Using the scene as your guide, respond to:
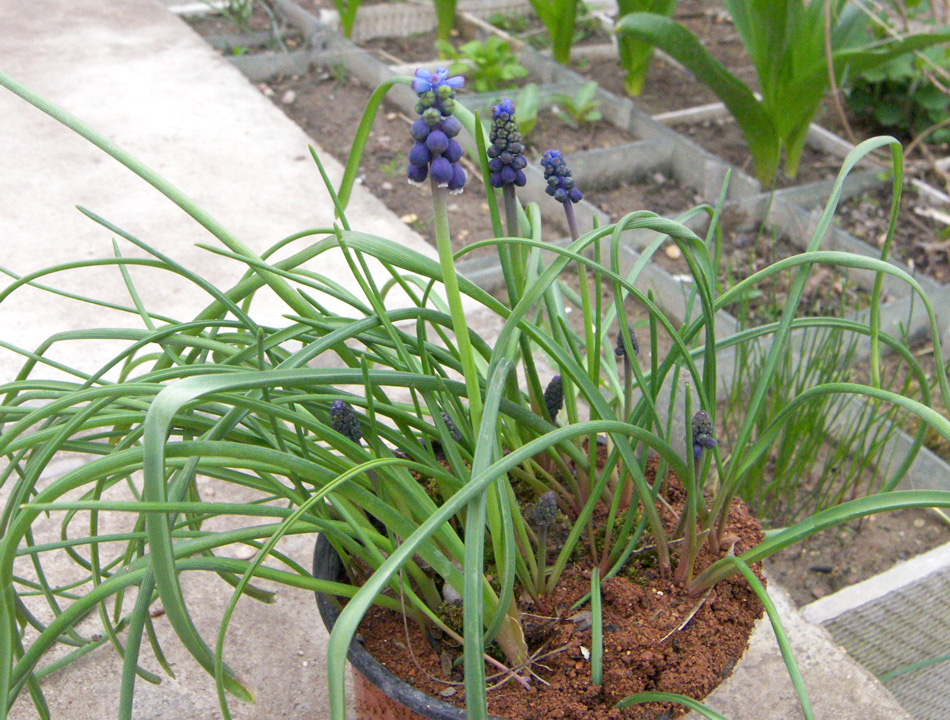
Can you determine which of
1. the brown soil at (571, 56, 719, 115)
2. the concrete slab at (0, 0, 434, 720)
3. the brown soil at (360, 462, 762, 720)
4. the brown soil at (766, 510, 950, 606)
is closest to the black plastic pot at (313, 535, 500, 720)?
the brown soil at (360, 462, 762, 720)

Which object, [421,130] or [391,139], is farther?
[391,139]

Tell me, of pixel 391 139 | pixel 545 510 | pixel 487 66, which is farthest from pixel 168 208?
pixel 545 510

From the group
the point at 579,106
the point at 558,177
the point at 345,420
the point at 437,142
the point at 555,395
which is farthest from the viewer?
the point at 579,106

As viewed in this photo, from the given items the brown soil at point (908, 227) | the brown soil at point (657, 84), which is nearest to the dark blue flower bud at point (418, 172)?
the brown soil at point (908, 227)

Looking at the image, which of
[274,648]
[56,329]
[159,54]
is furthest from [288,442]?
[159,54]

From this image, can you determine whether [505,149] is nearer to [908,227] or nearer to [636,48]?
[908,227]

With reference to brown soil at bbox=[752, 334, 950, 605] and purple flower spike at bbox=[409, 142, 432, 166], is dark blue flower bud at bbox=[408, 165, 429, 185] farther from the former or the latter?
brown soil at bbox=[752, 334, 950, 605]

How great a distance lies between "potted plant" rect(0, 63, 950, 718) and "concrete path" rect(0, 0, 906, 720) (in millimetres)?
332

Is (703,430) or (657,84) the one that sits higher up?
(703,430)

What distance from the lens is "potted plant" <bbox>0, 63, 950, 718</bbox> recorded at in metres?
0.76

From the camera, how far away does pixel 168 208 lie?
2588 millimetres

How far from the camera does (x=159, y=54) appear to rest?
11.6 feet

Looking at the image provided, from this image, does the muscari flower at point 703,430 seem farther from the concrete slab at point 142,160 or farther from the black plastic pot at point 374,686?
the concrete slab at point 142,160

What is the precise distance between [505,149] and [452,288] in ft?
0.56
